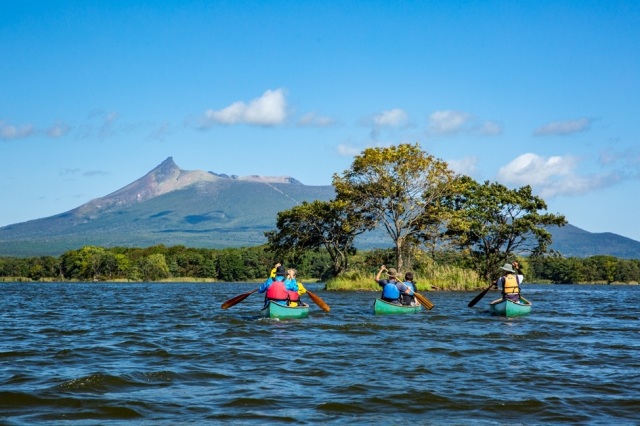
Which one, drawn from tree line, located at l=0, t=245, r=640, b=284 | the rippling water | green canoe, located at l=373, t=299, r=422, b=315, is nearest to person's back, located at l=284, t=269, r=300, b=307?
the rippling water

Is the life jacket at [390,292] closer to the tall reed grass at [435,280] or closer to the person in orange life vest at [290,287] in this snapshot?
the person in orange life vest at [290,287]

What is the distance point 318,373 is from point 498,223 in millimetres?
49314

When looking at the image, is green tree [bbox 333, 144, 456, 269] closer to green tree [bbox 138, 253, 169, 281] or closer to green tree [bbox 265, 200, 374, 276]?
green tree [bbox 265, 200, 374, 276]

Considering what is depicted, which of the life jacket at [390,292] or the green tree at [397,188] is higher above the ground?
the green tree at [397,188]

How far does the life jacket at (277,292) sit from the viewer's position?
25517 mm

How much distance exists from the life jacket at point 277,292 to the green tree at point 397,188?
27.3 m

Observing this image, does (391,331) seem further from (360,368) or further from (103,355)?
(103,355)

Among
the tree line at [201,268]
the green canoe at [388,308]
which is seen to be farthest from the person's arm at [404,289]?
the tree line at [201,268]

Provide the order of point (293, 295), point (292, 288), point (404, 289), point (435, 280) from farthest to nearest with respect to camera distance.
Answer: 1. point (435, 280)
2. point (404, 289)
3. point (292, 288)
4. point (293, 295)

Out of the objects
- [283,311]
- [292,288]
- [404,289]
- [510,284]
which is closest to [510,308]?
[510,284]

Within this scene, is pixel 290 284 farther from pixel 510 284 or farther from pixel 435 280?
pixel 435 280

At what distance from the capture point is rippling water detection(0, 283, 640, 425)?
35.8ft

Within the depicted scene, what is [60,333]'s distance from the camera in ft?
71.4

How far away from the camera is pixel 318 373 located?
14242 mm
